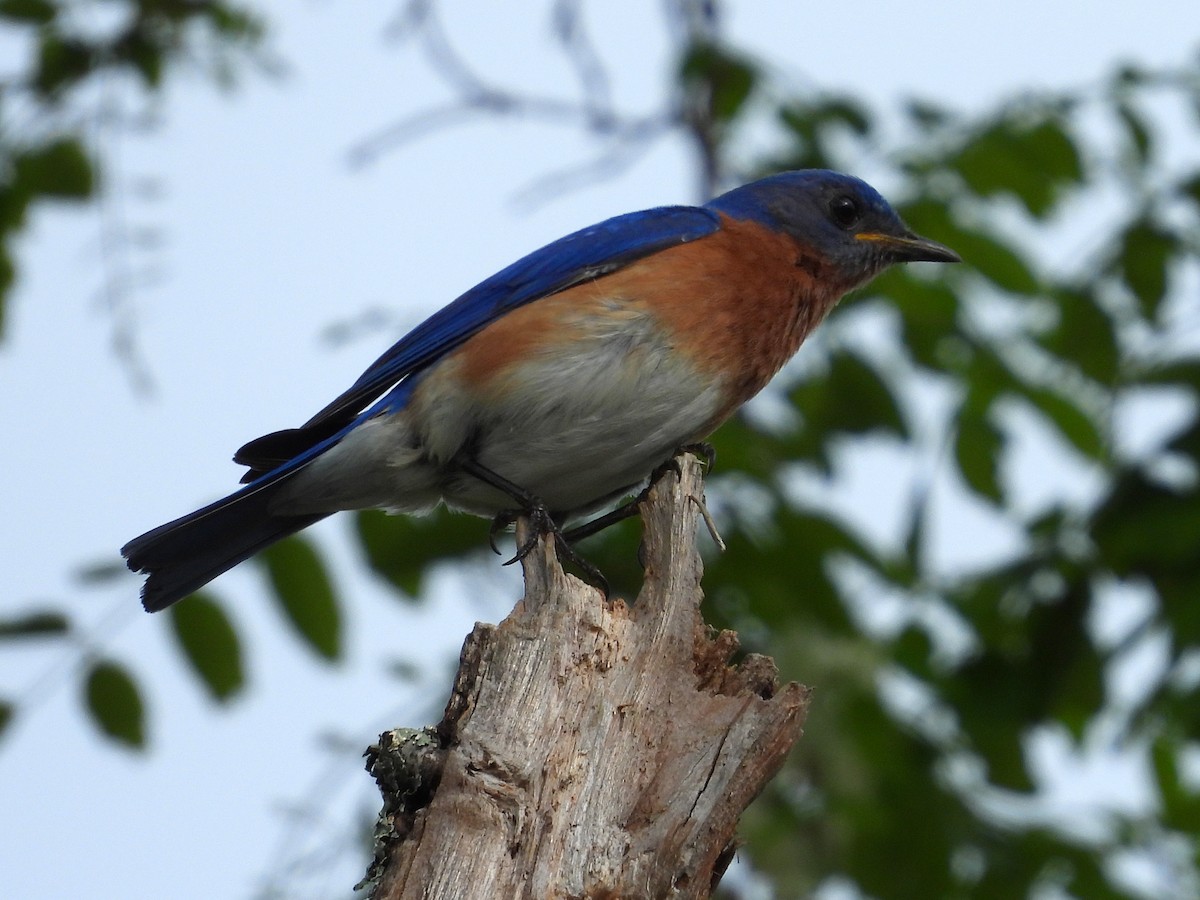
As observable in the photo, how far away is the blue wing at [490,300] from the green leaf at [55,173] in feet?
5.58

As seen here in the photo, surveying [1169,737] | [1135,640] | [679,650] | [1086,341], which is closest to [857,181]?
[1086,341]

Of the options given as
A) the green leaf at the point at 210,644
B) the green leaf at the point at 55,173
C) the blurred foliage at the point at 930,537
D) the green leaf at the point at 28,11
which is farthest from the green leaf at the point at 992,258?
the green leaf at the point at 28,11

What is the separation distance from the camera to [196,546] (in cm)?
474

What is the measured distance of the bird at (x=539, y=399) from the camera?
4664 millimetres

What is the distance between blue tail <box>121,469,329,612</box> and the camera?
4.66 metres

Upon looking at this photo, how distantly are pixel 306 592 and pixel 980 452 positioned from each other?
249 cm

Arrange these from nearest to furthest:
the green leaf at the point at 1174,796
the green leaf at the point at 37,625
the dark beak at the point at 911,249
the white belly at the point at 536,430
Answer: the white belly at the point at 536,430 < the green leaf at the point at 37,625 < the dark beak at the point at 911,249 < the green leaf at the point at 1174,796

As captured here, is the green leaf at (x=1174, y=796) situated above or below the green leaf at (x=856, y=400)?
below

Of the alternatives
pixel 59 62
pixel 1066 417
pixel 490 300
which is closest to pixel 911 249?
pixel 1066 417

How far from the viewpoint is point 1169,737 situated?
553 cm

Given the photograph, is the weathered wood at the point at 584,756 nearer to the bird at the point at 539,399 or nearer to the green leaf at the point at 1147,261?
the bird at the point at 539,399

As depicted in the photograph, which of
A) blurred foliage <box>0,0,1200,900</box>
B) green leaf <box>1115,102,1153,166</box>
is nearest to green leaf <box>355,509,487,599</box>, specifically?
blurred foliage <box>0,0,1200,900</box>

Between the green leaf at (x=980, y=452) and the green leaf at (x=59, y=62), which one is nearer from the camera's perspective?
the green leaf at (x=980, y=452)

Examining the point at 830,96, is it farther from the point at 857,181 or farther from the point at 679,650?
the point at 679,650
